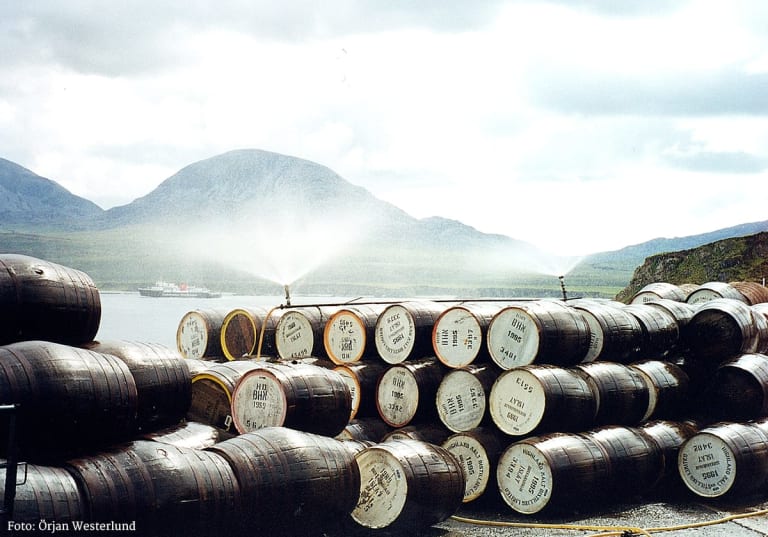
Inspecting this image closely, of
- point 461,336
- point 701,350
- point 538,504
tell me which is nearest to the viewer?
point 538,504

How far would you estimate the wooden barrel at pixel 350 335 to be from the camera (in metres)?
11.0

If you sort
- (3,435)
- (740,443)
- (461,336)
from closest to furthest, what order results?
(3,435) < (740,443) < (461,336)

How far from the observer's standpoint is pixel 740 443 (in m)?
9.54

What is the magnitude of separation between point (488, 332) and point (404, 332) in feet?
4.19

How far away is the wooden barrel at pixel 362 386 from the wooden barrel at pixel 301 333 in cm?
93

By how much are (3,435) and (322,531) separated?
2906 mm

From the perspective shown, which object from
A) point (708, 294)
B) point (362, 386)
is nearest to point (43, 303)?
point (362, 386)

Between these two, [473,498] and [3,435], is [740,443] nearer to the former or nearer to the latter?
[473,498]

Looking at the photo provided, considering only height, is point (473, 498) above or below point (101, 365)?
below

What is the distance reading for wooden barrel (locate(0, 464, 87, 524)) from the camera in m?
5.24

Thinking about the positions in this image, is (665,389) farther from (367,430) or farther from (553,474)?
(367,430)

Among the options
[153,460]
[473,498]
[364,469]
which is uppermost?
[153,460]

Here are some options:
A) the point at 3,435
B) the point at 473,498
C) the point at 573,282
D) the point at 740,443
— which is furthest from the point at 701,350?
the point at 573,282

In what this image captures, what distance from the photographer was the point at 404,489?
25.1 feet
